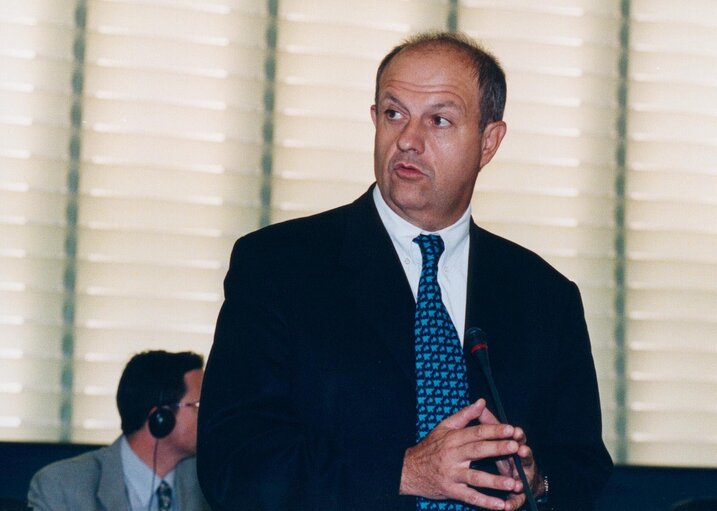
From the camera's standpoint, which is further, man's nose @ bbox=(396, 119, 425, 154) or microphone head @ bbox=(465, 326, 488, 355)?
man's nose @ bbox=(396, 119, 425, 154)

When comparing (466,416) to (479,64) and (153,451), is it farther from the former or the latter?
(153,451)

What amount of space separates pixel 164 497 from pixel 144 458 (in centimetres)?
14

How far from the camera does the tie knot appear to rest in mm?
1883

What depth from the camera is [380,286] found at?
1.80 metres

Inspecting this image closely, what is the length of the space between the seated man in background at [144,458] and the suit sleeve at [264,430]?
64.8 inches

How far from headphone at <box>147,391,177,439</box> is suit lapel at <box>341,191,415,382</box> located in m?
1.68

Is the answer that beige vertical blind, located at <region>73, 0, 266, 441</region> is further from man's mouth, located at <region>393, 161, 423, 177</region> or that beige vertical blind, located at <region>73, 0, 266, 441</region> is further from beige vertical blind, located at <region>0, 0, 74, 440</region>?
man's mouth, located at <region>393, 161, 423, 177</region>

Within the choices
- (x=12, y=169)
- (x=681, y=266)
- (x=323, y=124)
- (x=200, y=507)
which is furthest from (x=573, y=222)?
(x=12, y=169)

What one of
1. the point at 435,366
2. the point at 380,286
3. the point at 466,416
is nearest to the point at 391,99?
the point at 380,286

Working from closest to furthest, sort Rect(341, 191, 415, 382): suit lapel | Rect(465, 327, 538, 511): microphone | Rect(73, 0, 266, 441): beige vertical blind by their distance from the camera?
Rect(465, 327, 538, 511): microphone
Rect(341, 191, 415, 382): suit lapel
Rect(73, 0, 266, 441): beige vertical blind

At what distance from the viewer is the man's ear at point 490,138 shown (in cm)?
208

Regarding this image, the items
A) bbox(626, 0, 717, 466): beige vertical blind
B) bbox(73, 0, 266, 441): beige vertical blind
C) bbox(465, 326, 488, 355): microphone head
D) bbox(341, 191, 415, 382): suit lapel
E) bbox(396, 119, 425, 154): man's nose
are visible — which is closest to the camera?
bbox(465, 326, 488, 355): microphone head

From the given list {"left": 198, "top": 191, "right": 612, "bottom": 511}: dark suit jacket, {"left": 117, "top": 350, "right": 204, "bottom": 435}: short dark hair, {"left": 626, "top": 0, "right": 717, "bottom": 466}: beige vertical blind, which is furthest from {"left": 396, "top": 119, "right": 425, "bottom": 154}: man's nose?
{"left": 626, "top": 0, "right": 717, "bottom": 466}: beige vertical blind

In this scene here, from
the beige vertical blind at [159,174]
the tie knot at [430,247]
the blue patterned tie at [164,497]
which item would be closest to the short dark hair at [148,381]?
the beige vertical blind at [159,174]
